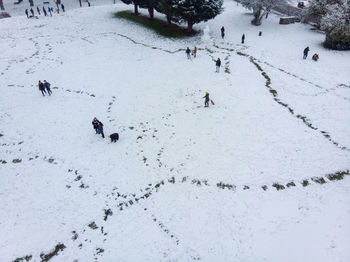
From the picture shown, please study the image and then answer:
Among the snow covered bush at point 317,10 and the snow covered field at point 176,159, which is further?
the snow covered bush at point 317,10

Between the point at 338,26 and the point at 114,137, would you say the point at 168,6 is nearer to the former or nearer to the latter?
the point at 338,26

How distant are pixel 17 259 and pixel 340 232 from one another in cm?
1729

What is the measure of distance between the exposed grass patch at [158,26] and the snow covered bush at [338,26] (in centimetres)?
2114

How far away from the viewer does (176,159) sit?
16.9 meters

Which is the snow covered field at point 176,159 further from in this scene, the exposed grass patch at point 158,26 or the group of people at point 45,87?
the exposed grass patch at point 158,26

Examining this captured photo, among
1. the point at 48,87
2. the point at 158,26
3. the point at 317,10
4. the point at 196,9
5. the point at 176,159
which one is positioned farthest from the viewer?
the point at 158,26

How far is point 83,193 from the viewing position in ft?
48.3

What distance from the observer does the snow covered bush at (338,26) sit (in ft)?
102

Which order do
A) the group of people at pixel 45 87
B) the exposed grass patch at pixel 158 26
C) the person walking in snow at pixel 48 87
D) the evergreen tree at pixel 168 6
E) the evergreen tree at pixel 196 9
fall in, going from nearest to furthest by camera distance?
1. the group of people at pixel 45 87
2. the person walking in snow at pixel 48 87
3. the evergreen tree at pixel 196 9
4. the evergreen tree at pixel 168 6
5. the exposed grass patch at pixel 158 26

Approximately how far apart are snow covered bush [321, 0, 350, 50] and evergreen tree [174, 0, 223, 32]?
654 inches

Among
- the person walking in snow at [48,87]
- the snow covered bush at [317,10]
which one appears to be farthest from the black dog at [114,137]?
the snow covered bush at [317,10]

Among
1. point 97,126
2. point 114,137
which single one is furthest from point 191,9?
point 114,137

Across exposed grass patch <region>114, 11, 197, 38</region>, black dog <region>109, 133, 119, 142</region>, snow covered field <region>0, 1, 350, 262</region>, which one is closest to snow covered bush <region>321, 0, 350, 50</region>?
snow covered field <region>0, 1, 350, 262</region>

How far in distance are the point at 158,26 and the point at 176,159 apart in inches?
1384
